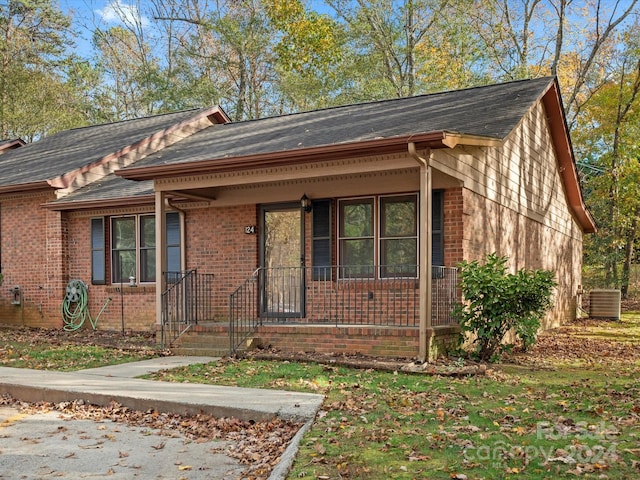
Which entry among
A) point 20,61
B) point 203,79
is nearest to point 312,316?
point 203,79

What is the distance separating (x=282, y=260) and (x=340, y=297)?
62.9 inches

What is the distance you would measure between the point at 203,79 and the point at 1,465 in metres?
27.1

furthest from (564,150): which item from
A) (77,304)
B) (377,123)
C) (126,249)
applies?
(77,304)

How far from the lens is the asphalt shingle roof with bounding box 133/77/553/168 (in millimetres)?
10594

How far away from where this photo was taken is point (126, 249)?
14523 millimetres

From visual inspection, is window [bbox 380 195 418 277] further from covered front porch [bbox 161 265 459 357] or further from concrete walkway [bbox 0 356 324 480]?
concrete walkway [bbox 0 356 324 480]

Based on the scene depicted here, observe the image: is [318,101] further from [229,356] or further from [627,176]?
[229,356]

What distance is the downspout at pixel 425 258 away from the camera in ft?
29.3

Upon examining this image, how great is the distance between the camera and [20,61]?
32125 millimetres

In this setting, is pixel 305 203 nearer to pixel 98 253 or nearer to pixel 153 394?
pixel 153 394

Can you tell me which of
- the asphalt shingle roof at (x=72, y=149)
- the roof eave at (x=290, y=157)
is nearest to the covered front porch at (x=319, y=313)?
the roof eave at (x=290, y=157)

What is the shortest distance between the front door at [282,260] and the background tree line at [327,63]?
17.2 metres

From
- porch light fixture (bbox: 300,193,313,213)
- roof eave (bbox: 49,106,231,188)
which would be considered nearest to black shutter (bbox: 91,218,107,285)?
roof eave (bbox: 49,106,231,188)

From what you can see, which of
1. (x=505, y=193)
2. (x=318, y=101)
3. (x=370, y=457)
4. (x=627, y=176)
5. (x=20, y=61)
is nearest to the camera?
(x=370, y=457)
